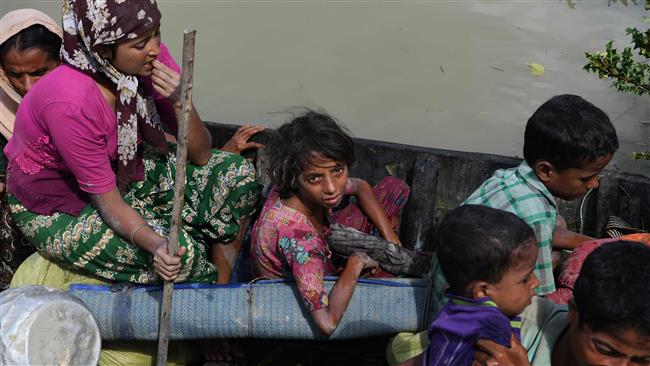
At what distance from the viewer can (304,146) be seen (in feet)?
10.5

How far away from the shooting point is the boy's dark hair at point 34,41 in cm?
362

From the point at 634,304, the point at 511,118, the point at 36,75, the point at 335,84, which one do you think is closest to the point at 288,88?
the point at 335,84

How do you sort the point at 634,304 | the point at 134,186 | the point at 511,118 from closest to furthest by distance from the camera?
the point at 634,304 < the point at 134,186 < the point at 511,118

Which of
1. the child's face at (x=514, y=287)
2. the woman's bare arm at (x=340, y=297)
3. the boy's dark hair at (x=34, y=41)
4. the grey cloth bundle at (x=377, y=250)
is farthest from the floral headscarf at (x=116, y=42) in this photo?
the child's face at (x=514, y=287)

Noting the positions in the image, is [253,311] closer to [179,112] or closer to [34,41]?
Result: [179,112]

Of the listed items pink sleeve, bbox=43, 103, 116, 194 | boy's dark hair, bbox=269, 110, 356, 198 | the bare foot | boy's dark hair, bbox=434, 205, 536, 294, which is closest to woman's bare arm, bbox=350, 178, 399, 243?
boy's dark hair, bbox=269, 110, 356, 198

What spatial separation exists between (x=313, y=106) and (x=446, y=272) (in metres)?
4.36

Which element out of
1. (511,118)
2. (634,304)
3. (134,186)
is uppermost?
(634,304)

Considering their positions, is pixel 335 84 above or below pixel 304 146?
below

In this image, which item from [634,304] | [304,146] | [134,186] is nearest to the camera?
[634,304]

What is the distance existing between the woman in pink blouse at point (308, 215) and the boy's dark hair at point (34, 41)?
105 centimetres

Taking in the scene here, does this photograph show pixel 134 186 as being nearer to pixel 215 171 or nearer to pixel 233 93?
pixel 215 171

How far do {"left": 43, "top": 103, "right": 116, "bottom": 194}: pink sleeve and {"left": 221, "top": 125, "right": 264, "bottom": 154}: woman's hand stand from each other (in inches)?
39.2

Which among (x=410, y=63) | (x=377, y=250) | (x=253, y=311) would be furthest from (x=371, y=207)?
(x=410, y=63)
